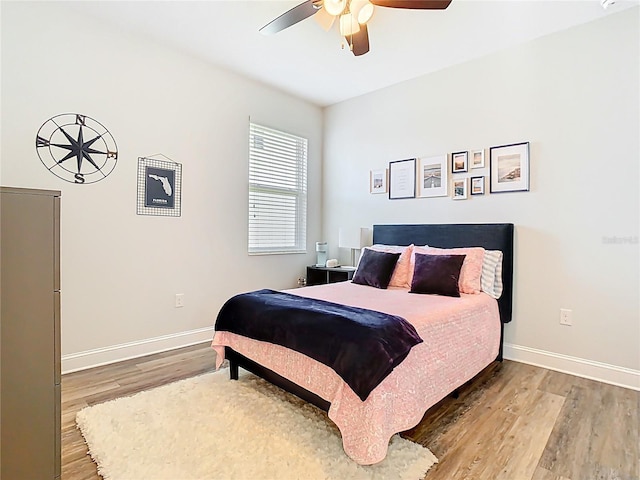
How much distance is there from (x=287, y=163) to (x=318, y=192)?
64cm

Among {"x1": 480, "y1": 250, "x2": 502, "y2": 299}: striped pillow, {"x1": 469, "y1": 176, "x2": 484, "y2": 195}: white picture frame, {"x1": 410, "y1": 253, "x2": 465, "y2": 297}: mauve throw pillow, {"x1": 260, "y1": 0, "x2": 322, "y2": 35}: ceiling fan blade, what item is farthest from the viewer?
{"x1": 469, "y1": 176, "x2": 484, "y2": 195}: white picture frame

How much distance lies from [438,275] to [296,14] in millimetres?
2126

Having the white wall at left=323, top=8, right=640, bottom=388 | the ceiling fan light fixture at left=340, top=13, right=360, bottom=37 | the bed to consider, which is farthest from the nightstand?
the ceiling fan light fixture at left=340, top=13, right=360, bottom=37

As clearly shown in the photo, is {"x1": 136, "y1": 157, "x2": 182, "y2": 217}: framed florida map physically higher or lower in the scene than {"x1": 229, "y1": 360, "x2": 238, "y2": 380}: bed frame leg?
higher

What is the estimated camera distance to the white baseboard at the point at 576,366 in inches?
101

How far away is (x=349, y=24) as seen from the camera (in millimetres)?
2258

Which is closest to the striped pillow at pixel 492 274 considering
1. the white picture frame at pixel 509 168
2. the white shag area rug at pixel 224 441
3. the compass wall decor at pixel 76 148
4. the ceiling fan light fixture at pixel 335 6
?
the white picture frame at pixel 509 168

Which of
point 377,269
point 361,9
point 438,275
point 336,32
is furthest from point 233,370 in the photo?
point 336,32

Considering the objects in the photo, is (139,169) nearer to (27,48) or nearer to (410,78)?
(27,48)

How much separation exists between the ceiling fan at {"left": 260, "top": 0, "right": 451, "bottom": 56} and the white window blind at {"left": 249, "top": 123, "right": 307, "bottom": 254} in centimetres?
179

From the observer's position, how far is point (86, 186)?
279 cm

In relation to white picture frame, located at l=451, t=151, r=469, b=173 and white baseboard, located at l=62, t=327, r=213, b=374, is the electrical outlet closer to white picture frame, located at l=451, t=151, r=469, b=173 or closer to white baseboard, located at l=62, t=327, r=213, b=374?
white baseboard, located at l=62, t=327, r=213, b=374

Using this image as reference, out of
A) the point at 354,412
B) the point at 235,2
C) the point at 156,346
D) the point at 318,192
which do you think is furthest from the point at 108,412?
the point at 318,192

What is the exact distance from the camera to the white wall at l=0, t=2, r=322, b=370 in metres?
2.54
